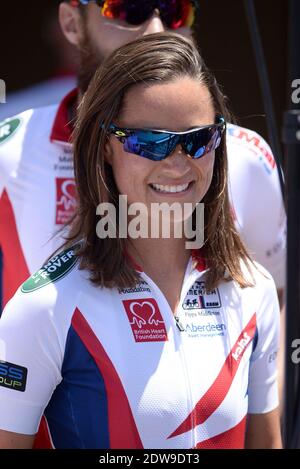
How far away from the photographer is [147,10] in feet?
7.77

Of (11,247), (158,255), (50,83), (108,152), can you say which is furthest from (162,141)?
(50,83)

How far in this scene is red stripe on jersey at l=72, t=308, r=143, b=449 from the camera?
1.65 meters

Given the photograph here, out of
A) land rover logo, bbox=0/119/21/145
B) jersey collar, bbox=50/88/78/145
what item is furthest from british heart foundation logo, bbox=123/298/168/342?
land rover logo, bbox=0/119/21/145

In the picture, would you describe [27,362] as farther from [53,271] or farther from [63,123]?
[63,123]

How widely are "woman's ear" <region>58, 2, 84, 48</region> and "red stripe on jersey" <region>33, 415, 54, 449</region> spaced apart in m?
1.20

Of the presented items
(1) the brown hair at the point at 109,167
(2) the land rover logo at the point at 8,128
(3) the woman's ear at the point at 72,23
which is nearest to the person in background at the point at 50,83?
(3) the woman's ear at the point at 72,23

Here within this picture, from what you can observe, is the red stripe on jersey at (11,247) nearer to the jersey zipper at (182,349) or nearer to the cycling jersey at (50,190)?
the cycling jersey at (50,190)

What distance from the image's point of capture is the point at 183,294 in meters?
1.79

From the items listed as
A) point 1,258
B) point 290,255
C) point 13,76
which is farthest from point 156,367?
point 13,76

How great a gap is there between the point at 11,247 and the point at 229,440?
913 millimetres

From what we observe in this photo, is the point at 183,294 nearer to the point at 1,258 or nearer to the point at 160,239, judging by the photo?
the point at 160,239

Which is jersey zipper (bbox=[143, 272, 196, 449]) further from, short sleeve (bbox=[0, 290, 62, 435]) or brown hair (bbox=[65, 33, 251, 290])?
short sleeve (bbox=[0, 290, 62, 435])

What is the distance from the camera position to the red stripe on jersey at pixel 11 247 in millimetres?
2363

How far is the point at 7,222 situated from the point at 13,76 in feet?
7.64
